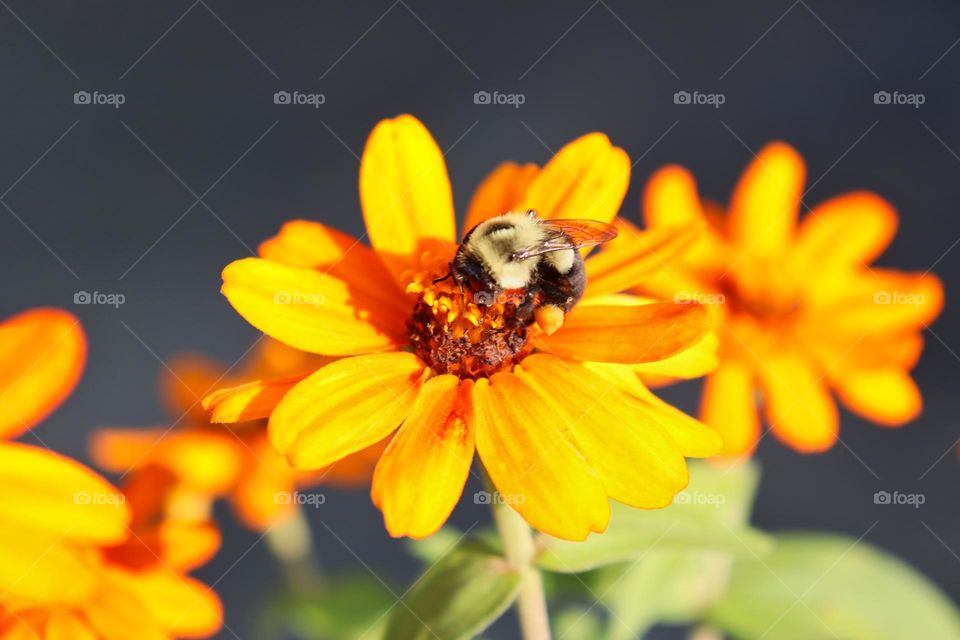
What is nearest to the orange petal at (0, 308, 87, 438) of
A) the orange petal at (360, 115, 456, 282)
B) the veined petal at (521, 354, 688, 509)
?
the orange petal at (360, 115, 456, 282)

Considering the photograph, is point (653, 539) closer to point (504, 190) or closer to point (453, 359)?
point (453, 359)

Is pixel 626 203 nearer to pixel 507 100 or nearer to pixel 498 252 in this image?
pixel 507 100

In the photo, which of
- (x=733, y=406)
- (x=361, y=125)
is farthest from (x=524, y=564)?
(x=361, y=125)

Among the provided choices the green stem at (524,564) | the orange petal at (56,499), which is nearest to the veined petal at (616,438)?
the green stem at (524,564)

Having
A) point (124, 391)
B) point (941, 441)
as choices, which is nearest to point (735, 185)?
point (941, 441)

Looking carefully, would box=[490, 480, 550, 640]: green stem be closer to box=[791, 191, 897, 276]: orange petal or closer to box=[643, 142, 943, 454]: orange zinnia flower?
box=[643, 142, 943, 454]: orange zinnia flower

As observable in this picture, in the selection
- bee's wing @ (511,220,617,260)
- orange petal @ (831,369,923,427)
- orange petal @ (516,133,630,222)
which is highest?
orange petal @ (516,133,630,222)

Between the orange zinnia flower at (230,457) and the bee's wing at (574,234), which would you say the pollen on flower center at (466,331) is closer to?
the bee's wing at (574,234)
